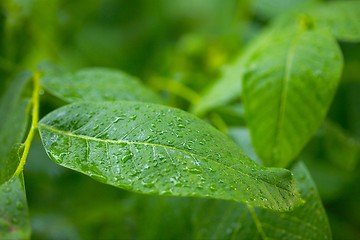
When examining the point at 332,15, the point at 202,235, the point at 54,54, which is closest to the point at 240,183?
the point at 202,235

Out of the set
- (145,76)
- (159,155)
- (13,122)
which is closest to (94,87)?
(13,122)

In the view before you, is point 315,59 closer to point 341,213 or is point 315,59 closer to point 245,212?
point 245,212

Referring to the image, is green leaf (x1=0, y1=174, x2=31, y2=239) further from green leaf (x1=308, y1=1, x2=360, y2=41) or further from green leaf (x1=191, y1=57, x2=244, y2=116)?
green leaf (x1=308, y1=1, x2=360, y2=41)

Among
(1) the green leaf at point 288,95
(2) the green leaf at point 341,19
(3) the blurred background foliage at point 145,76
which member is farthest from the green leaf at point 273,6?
(1) the green leaf at point 288,95

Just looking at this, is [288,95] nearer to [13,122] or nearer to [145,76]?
[13,122]

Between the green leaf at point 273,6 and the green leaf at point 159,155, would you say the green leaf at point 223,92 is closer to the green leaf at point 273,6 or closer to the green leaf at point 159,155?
the green leaf at point 159,155

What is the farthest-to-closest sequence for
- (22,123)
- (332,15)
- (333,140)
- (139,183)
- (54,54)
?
(54,54) → (333,140) → (332,15) → (22,123) → (139,183)
